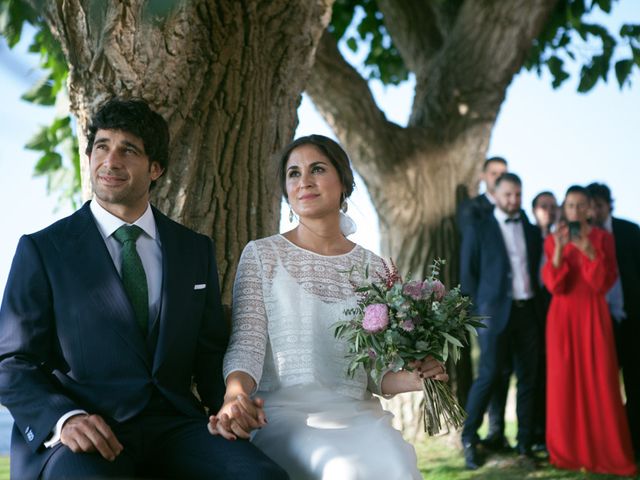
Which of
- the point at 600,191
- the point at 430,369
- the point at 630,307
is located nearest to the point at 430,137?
the point at 600,191

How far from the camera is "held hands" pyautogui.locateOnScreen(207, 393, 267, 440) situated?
2.83 m

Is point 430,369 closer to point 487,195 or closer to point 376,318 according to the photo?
point 376,318

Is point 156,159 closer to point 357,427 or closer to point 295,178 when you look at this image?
point 295,178

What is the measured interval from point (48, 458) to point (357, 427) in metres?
1.14

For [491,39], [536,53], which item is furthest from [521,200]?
[536,53]

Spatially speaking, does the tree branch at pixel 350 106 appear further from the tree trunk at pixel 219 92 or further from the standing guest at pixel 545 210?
the tree trunk at pixel 219 92

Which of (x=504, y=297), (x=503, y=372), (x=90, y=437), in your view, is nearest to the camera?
(x=90, y=437)

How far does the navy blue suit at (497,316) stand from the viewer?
20.6ft

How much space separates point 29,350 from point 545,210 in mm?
5043

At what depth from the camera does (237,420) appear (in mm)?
2836

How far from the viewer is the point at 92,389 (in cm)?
288

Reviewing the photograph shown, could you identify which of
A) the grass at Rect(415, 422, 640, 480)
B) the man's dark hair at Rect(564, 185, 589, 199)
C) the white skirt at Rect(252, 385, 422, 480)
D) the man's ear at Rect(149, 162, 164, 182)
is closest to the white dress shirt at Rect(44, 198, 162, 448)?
the man's ear at Rect(149, 162, 164, 182)

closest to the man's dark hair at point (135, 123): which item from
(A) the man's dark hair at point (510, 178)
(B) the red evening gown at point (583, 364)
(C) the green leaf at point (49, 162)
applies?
(C) the green leaf at point (49, 162)

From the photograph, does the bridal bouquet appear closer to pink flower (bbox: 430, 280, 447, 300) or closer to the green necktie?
pink flower (bbox: 430, 280, 447, 300)
